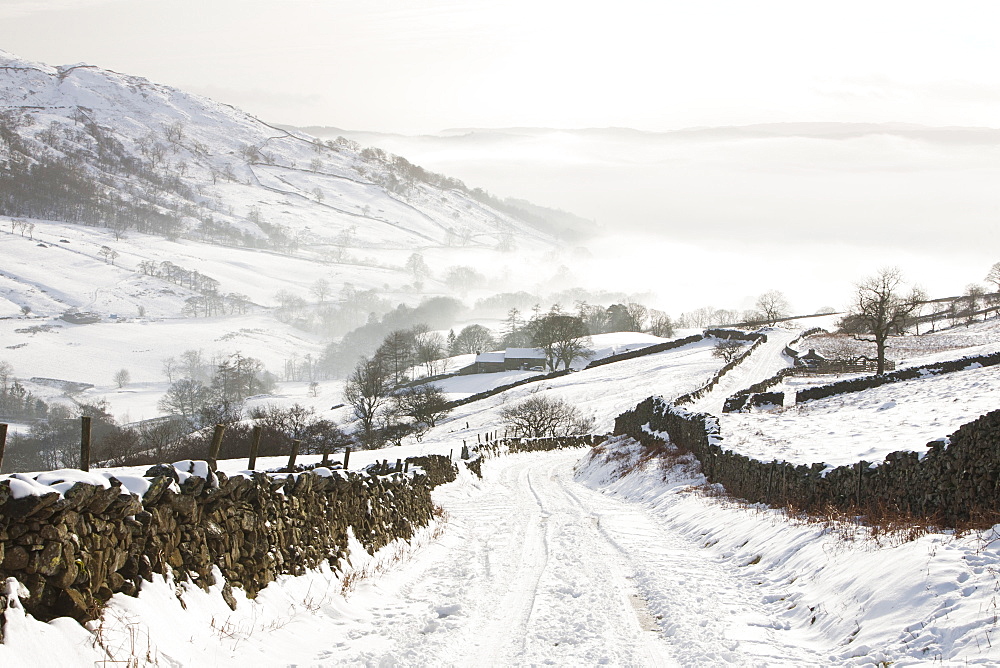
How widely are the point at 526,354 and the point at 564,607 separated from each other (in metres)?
124

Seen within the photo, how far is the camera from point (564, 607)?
9.62 m

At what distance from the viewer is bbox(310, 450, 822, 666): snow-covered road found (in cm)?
777

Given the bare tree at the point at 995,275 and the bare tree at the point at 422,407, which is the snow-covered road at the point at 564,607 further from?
the bare tree at the point at 995,275

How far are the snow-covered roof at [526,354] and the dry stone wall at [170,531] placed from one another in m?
120

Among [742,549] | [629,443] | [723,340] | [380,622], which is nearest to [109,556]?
[380,622]

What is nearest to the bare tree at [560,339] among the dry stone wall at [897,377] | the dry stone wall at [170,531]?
the dry stone wall at [897,377]

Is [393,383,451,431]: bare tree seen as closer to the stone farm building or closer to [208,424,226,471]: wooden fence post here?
the stone farm building

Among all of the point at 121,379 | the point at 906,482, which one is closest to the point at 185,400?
the point at 121,379

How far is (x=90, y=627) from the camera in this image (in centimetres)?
587

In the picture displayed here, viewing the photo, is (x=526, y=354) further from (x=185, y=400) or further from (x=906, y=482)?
(x=906, y=482)

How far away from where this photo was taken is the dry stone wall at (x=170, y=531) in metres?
5.65

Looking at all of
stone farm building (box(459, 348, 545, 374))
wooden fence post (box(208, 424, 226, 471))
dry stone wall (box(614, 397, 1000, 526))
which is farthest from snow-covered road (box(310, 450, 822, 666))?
stone farm building (box(459, 348, 545, 374))

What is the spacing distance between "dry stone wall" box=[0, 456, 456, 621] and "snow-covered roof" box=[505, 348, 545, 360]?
11989 centimetres

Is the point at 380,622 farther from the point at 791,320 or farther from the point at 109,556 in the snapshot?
the point at 791,320
